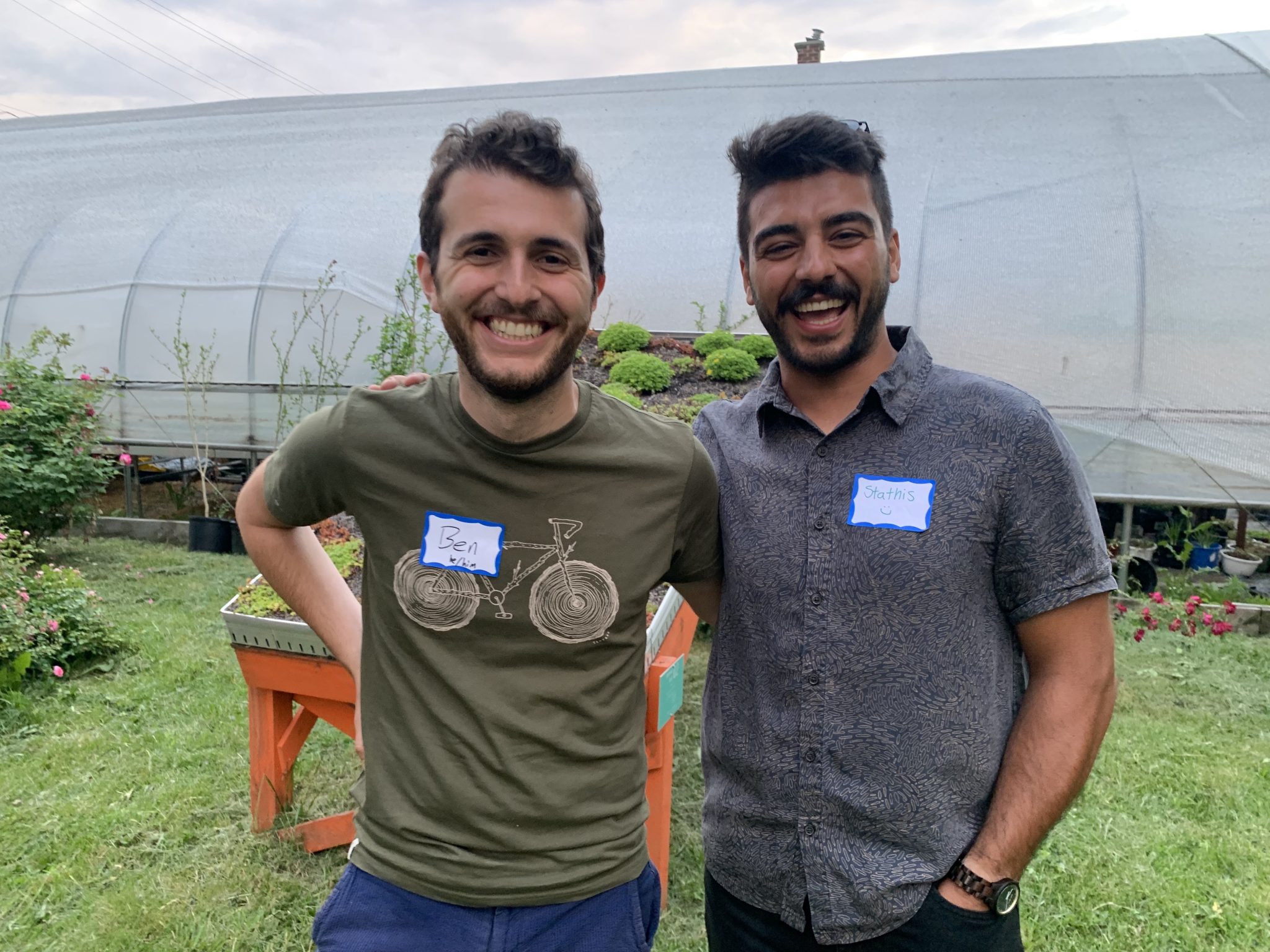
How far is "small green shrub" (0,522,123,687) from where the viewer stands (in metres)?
5.57

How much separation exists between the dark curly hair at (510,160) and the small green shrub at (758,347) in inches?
242

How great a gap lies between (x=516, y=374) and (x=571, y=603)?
477 millimetres

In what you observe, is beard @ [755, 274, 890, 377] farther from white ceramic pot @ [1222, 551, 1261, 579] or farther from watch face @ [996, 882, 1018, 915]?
white ceramic pot @ [1222, 551, 1261, 579]

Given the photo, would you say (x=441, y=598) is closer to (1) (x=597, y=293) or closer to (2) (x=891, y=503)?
(1) (x=597, y=293)

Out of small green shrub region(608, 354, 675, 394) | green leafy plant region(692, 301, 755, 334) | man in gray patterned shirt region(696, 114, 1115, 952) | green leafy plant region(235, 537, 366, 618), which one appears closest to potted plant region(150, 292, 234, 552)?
small green shrub region(608, 354, 675, 394)

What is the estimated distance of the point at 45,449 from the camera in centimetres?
863

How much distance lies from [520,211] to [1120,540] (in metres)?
9.37

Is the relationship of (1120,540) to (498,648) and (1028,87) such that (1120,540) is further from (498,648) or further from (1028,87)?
(498,648)

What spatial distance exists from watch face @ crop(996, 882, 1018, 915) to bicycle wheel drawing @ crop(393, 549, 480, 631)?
115 centimetres

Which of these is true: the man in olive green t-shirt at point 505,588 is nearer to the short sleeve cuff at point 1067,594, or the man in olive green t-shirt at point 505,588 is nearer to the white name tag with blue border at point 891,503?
the white name tag with blue border at point 891,503

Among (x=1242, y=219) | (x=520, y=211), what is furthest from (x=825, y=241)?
(x=1242, y=219)

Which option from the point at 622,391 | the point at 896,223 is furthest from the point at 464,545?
the point at 896,223

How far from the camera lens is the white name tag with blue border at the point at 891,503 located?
1.64 metres

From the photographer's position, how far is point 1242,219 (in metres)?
9.12
